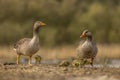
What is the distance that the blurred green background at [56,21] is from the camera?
35.1 meters

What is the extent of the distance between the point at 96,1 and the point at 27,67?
31.0 m

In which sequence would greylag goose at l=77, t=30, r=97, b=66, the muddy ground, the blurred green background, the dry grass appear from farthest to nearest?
the blurred green background → the dry grass → greylag goose at l=77, t=30, r=97, b=66 → the muddy ground

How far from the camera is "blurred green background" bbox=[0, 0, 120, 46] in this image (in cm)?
3512

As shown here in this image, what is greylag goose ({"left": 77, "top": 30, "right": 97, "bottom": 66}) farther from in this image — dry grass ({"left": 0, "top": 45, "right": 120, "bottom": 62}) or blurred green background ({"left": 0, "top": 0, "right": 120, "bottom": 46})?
blurred green background ({"left": 0, "top": 0, "right": 120, "bottom": 46})

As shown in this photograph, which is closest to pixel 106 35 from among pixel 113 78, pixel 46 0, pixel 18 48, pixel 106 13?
pixel 106 13

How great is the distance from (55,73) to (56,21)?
23.4 meters

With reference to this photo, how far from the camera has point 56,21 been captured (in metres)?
37.7

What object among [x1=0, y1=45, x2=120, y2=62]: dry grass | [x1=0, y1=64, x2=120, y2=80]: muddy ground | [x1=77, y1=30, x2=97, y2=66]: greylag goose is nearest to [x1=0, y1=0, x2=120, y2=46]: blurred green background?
[x1=0, y1=45, x2=120, y2=62]: dry grass

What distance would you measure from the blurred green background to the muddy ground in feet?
58.6

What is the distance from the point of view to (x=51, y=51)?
95.9 ft

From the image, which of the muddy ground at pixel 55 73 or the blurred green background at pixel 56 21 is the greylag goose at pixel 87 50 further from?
the blurred green background at pixel 56 21

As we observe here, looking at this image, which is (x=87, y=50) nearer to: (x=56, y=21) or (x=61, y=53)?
(x=61, y=53)

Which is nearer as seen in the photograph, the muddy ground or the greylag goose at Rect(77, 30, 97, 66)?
the muddy ground

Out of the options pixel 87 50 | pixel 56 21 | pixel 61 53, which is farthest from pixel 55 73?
pixel 56 21
